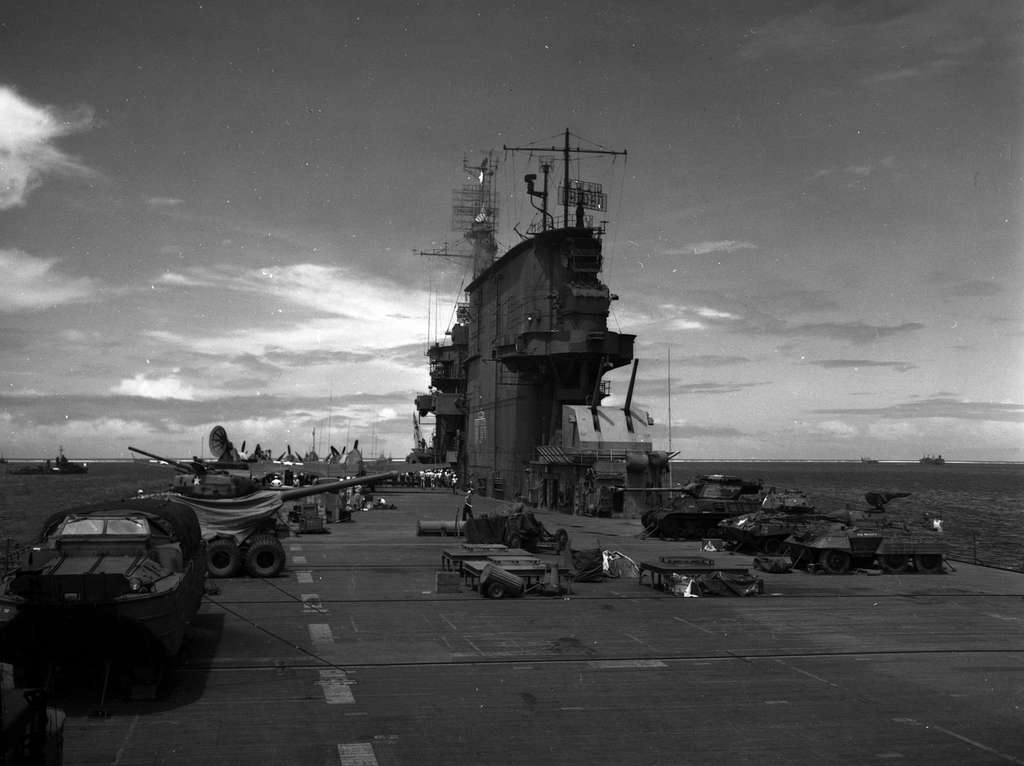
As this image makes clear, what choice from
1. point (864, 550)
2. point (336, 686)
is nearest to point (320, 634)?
point (336, 686)

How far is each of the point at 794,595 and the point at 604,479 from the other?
2328 cm

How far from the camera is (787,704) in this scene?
11.6 metres

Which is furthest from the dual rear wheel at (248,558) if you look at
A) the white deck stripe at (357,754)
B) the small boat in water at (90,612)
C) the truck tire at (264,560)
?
the white deck stripe at (357,754)

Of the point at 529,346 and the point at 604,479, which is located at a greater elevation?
the point at 529,346

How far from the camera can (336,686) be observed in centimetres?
1223

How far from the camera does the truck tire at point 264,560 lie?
22656mm

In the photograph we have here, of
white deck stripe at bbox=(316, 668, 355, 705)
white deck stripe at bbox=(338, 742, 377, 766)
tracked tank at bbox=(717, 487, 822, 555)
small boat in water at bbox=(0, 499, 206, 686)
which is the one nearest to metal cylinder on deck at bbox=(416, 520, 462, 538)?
tracked tank at bbox=(717, 487, 822, 555)

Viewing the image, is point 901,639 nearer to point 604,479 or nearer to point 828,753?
point 828,753

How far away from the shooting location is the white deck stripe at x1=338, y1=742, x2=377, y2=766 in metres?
9.23

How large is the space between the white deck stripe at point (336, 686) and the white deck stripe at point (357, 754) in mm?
1698

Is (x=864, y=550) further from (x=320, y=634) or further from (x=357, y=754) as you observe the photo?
(x=357, y=754)

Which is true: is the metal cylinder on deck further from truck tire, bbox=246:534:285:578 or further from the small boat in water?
the small boat in water

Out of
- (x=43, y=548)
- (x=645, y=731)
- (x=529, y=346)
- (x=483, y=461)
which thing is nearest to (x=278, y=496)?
(x=43, y=548)

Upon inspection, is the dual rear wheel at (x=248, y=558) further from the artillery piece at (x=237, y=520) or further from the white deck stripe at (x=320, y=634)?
the white deck stripe at (x=320, y=634)
